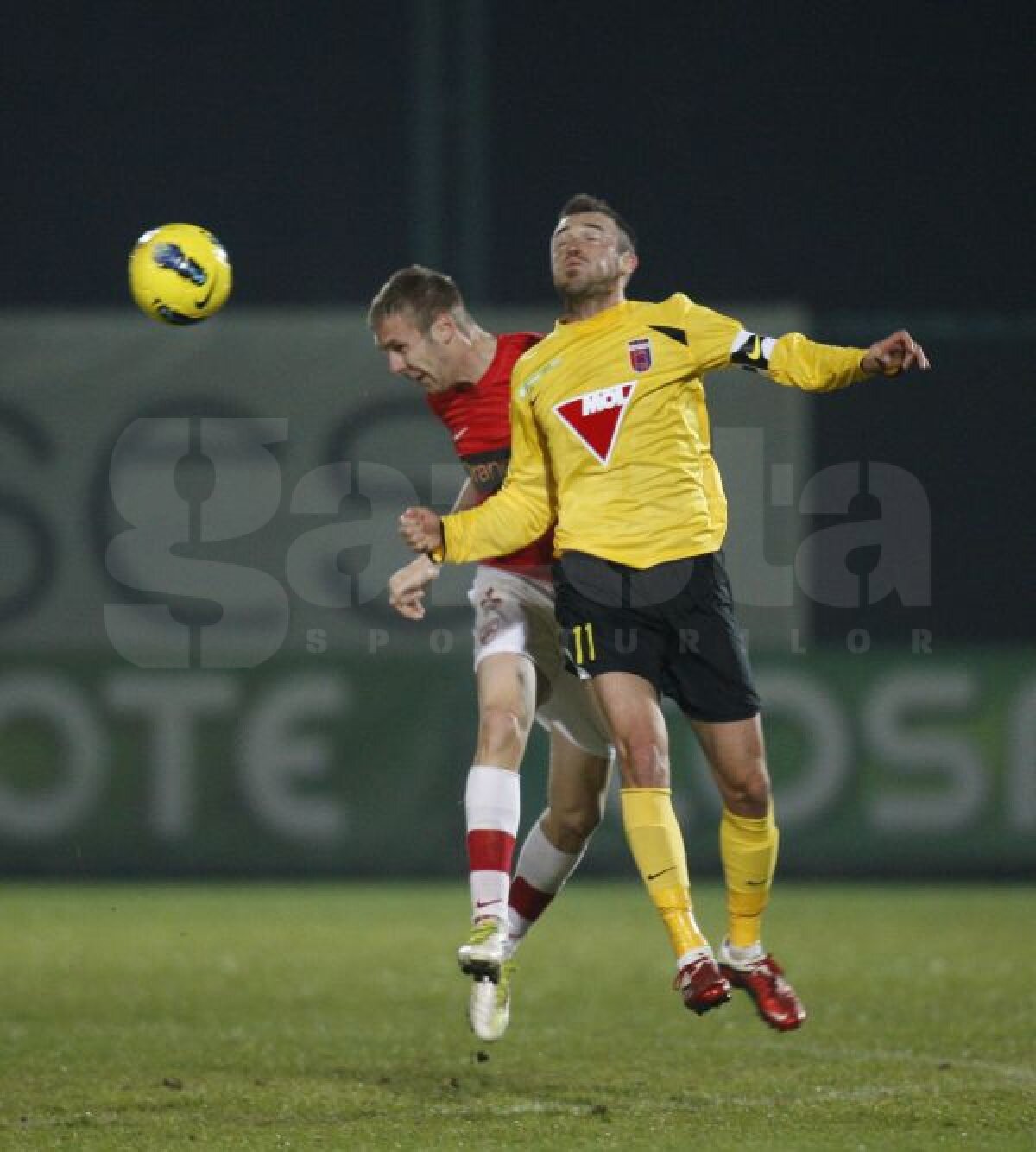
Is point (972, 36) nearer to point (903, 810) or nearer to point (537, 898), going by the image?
point (903, 810)

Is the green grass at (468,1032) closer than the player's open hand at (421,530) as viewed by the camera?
Yes

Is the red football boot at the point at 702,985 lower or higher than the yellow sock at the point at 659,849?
lower

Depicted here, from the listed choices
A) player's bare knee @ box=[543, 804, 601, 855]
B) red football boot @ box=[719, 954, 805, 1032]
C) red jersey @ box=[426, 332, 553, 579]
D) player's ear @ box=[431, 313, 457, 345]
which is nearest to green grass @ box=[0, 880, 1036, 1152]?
red football boot @ box=[719, 954, 805, 1032]

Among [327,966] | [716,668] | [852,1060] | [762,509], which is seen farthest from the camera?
[762,509]

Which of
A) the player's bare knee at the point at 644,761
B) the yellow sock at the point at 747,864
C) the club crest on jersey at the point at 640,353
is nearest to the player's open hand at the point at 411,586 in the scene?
the player's bare knee at the point at 644,761

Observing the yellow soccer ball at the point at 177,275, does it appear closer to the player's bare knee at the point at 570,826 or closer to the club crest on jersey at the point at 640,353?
the club crest on jersey at the point at 640,353

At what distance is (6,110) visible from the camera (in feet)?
59.7

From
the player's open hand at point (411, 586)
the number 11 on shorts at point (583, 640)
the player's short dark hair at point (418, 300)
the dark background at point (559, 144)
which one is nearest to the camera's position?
the number 11 on shorts at point (583, 640)

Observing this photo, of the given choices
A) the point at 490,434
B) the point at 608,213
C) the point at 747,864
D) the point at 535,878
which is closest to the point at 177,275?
the point at 490,434

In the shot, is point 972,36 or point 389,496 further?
point 972,36

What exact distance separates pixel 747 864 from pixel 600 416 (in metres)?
1.48

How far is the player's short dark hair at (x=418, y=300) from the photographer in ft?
23.0

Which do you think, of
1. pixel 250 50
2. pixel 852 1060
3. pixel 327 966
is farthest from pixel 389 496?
pixel 250 50

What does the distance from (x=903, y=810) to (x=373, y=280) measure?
7585 millimetres
